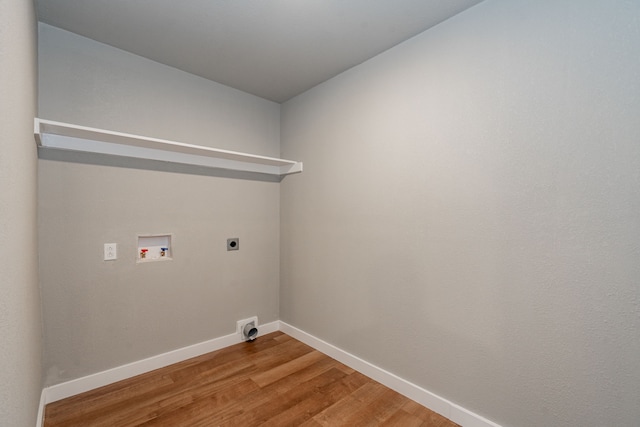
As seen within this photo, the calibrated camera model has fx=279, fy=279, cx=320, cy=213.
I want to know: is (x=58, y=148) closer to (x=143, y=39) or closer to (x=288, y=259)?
(x=143, y=39)

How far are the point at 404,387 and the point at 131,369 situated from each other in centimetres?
213

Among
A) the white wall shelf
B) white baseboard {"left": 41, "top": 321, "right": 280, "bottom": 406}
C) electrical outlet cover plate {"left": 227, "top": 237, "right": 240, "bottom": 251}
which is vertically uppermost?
the white wall shelf

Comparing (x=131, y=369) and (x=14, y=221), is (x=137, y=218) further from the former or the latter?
(x=14, y=221)

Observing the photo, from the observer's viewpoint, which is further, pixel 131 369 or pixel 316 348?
pixel 316 348

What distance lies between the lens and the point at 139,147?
2.24m

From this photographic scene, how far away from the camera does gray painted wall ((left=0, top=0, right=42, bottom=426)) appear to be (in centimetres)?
82

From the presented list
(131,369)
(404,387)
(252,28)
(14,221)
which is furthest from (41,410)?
(252,28)

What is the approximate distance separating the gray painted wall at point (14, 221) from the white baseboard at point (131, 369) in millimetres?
898

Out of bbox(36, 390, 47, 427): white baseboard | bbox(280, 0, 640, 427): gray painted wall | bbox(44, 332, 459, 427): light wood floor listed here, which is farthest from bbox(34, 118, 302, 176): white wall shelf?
bbox(44, 332, 459, 427): light wood floor

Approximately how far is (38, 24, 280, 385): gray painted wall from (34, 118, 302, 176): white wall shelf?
0.09 m

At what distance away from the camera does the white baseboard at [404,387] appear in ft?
5.65

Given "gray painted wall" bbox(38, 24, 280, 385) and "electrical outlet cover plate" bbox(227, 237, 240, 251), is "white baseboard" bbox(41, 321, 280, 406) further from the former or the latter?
"electrical outlet cover plate" bbox(227, 237, 240, 251)

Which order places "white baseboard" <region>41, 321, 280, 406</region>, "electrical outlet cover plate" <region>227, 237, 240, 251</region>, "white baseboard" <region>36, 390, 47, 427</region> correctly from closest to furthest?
"white baseboard" <region>36, 390, 47, 427</region>
"white baseboard" <region>41, 321, 280, 406</region>
"electrical outlet cover plate" <region>227, 237, 240, 251</region>

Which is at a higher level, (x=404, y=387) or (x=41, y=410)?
(x=41, y=410)
